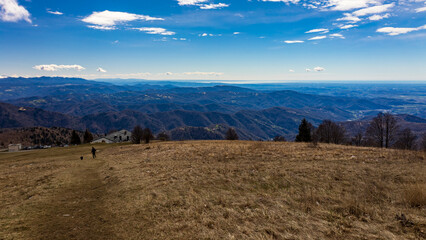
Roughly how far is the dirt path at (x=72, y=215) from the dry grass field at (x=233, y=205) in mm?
47

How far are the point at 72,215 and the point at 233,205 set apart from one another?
8565mm

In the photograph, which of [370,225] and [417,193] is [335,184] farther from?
[370,225]

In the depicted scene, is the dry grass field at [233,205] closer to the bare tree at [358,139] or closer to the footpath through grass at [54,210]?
the footpath through grass at [54,210]

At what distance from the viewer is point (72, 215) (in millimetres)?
11008

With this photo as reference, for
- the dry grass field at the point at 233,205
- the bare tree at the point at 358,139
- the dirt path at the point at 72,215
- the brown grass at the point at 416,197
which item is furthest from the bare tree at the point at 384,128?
the dirt path at the point at 72,215

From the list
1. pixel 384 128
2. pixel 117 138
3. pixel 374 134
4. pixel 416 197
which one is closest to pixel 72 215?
pixel 416 197

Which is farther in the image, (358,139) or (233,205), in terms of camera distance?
(358,139)

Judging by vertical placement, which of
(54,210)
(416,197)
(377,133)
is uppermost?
(416,197)

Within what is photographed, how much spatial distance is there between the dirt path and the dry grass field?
1.8 inches

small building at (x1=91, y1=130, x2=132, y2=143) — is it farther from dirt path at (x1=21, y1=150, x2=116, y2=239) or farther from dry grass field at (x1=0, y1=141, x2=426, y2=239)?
dirt path at (x1=21, y1=150, x2=116, y2=239)

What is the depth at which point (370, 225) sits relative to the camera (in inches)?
317

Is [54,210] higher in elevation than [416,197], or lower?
lower

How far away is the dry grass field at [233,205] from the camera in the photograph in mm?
8203

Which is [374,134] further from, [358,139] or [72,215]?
[72,215]
